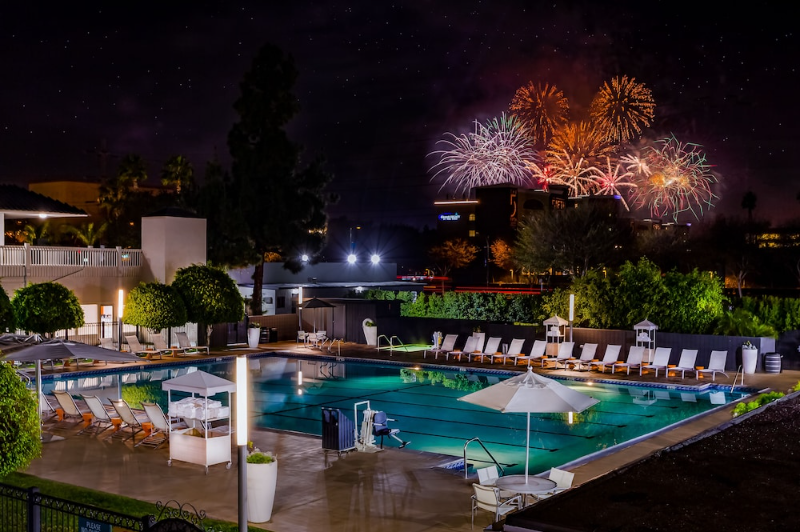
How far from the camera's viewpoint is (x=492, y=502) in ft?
33.3

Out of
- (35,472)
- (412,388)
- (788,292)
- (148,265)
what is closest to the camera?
(35,472)

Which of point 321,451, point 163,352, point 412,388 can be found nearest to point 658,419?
point 412,388

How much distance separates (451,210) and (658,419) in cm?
9223

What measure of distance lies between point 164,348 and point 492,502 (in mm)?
21195

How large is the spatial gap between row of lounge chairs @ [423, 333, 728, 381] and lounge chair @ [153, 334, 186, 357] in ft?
28.3

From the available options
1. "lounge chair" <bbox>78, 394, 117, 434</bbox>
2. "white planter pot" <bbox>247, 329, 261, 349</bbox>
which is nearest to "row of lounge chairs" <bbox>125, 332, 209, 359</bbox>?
"white planter pot" <bbox>247, 329, 261, 349</bbox>

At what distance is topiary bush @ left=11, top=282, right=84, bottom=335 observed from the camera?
26609 mm

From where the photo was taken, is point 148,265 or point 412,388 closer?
point 412,388

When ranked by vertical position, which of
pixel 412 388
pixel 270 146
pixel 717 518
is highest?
pixel 270 146

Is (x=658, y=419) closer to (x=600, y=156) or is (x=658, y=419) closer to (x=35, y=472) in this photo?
(x=35, y=472)

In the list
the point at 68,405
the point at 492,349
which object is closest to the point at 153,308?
the point at 492,349

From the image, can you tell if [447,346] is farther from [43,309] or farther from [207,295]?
[43,309]

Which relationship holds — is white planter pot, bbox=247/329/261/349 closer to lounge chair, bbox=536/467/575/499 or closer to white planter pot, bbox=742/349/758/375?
white planter pot, bbox=742/349/758/375

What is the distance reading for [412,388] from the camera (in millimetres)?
23500
